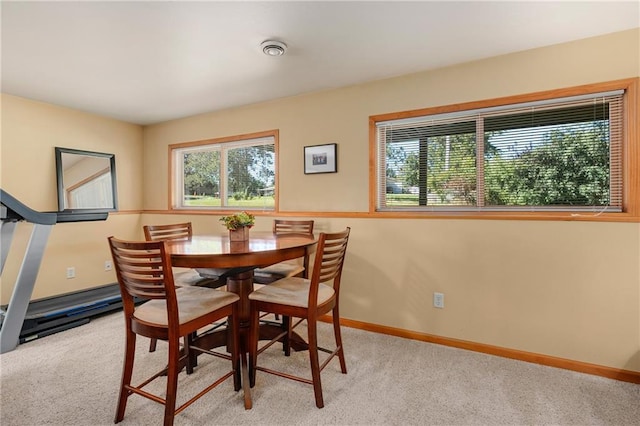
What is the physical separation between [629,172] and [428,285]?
1.53m

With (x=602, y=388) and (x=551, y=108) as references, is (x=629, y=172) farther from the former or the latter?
(x=602, y=388)

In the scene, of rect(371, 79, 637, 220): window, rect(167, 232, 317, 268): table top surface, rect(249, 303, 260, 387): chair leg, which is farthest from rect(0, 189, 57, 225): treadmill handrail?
rect(371, 79, 637, 220): window

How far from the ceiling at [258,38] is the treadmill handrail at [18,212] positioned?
1062mm

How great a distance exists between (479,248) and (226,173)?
9.55 feet

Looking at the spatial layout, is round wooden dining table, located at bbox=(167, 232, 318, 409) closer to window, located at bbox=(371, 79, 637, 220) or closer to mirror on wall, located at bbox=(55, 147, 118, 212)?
window, located at bbox=(371, 79, 637, 220)

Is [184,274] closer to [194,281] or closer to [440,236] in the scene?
[194,281]

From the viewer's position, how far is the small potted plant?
2191mm

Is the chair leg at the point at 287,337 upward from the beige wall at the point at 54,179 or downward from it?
downward

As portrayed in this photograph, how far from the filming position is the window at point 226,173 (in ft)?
11.8

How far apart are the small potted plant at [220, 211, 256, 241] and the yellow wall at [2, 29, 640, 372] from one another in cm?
104

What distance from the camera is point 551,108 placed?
2314 mm

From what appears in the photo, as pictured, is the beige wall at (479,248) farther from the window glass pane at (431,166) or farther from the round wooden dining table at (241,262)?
the round wooden dining table at (241,262)

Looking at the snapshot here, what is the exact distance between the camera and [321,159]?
10.3 feet

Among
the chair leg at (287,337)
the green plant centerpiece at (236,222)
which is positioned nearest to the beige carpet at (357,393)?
the chair leg at (287,337)
